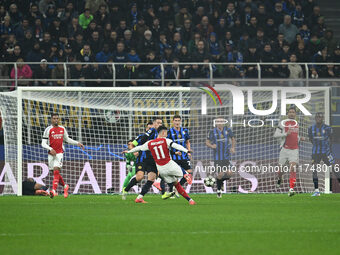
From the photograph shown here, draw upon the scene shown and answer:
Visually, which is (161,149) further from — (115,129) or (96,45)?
(96,45)

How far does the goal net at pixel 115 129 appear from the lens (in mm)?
18641

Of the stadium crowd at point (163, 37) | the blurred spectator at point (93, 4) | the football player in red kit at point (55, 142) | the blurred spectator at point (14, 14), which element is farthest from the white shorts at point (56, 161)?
the blurred spectator at point (93, 4)

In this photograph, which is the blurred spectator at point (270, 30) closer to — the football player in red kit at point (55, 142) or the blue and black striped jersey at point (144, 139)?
the blue and black striped jersey at point (144, 139)

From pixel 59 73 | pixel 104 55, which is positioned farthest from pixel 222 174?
pixel 104 55

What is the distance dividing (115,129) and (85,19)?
15.4 feet

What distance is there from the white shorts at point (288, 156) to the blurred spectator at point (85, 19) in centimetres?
756

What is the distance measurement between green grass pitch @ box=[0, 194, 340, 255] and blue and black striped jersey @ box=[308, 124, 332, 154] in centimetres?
421

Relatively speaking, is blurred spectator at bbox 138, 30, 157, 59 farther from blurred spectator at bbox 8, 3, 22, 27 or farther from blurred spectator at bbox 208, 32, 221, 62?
blurred spectator at bbox 8, 3, 22, 27

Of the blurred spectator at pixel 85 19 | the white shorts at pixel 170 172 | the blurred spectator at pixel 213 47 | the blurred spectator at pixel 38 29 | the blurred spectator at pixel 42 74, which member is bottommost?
the white shorts at pixel 170 172

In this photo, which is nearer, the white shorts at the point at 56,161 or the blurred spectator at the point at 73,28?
the white shorts at the point at 56,161

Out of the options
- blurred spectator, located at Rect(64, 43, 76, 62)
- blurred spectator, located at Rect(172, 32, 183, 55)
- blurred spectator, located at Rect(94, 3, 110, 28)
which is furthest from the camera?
blurred spectator, located at Rect(94, 3, 110, 28)

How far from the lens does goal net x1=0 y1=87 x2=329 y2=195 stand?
18.6 meters

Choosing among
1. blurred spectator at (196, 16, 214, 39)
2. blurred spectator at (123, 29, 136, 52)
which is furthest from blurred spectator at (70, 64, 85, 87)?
blurred spectator at (196, 16, 214, 39)

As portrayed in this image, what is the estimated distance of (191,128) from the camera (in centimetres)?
1898
